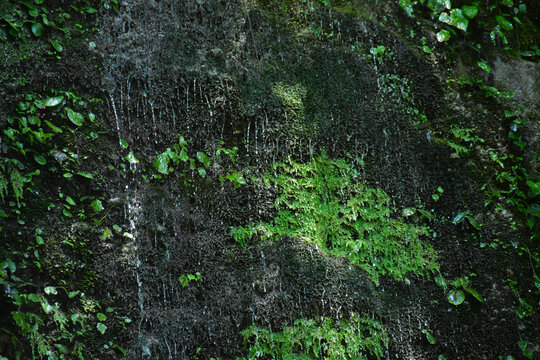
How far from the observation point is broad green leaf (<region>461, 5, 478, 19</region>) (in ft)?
14.8

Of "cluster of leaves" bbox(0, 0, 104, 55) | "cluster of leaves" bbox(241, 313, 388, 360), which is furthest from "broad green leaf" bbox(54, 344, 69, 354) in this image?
"cluster of leaves" bbox(0, 0, 104, 55)

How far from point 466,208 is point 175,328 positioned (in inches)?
119

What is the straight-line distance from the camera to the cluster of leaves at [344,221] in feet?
12.5

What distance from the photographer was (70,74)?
3492 millimetres

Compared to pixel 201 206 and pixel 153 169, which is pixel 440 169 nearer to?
pixel 201 206

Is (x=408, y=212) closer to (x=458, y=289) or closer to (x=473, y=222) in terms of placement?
(x=473, y=222)

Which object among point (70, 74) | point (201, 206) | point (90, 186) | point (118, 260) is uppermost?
point (70, 74)

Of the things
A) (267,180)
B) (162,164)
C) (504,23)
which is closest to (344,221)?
(267,180)

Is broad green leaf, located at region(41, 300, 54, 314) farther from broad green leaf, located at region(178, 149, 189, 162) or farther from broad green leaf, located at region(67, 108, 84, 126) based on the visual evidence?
broad green leaf, located at region(178, 149, 189, 162)

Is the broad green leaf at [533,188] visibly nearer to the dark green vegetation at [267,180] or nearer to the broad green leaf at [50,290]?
the dark green vegetation at [267,180]

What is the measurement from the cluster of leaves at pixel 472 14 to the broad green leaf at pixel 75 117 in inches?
143

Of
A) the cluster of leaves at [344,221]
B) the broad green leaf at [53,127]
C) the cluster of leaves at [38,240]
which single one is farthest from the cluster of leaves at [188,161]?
the broad green leaf at [53,127]

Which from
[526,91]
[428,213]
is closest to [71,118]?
[428,213]

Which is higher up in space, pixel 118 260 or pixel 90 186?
pixel 90 186
